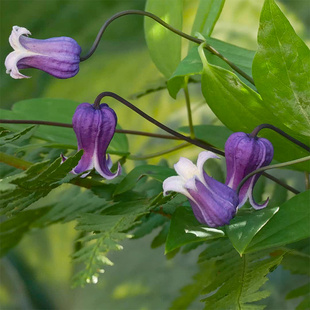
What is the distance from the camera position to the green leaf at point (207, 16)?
51 centimetres

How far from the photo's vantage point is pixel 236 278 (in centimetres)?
43

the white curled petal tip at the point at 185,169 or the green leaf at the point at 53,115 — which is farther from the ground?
the green leaf at the point at 53,115

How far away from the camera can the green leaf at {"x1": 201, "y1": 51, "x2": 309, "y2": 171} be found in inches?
16.9

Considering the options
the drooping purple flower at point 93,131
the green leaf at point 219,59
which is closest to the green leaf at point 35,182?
the drooping purple flower at point 93,131

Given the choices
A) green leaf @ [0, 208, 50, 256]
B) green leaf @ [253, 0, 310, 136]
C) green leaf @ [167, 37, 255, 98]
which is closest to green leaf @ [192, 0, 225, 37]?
green leaf @ [167, 37, 255, 98]

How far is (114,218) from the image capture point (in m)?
0.41

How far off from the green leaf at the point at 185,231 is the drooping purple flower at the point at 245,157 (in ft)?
0.12

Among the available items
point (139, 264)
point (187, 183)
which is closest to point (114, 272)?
point (139, 264)

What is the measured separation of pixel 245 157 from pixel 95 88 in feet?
2.40

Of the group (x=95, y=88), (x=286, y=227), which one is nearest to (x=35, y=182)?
(x=286, y=227)

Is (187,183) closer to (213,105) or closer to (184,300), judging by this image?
(213,105)

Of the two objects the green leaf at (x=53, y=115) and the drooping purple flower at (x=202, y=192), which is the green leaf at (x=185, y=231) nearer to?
the drooping purple flower at (x=202, y=192)

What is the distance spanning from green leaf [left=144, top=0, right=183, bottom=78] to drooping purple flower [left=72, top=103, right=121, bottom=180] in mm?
129

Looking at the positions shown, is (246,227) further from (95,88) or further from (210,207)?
(95,88)
